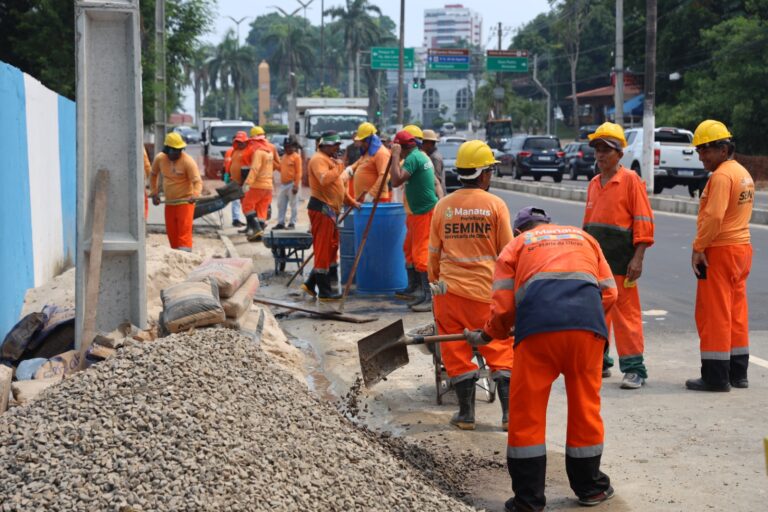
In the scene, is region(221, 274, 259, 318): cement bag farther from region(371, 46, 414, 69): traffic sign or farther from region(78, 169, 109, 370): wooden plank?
region(371, 46, 414, 69): traffic sign

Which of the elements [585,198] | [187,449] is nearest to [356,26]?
[585,198]

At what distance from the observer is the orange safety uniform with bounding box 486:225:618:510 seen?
5078mm

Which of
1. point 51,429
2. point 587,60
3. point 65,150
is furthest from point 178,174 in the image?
point 587,60

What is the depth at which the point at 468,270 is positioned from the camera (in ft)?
22.4

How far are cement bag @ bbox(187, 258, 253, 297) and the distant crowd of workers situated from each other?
5.17 ft

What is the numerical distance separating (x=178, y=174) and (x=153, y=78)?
16.6m

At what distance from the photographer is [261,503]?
15.0ft

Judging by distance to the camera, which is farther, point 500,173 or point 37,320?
point 500,173

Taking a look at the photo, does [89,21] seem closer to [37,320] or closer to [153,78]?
[37,320]

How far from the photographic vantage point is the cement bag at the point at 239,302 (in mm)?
8125

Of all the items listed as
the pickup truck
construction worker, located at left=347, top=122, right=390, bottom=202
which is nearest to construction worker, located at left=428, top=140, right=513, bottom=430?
construction worker, located at left=347, top=122, right=390, bottom=202

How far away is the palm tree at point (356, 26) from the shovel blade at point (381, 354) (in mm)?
97136

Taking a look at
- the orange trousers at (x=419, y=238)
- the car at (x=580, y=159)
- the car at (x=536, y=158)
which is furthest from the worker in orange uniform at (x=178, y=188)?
the car at (x=580, y=159)

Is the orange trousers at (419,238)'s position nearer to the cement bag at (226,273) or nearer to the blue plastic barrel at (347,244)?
the blue plastic barrel at (347,244)
